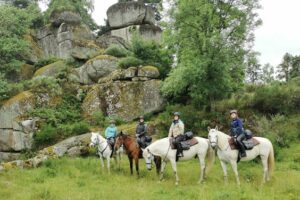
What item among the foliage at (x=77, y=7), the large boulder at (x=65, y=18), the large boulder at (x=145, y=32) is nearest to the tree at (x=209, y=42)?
the large boulder at (x=145, y=32)

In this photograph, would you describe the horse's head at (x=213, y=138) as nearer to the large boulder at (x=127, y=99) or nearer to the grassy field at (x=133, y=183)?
the grassy field at (x=133, y=183)

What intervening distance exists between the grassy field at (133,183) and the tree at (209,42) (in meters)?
6.19

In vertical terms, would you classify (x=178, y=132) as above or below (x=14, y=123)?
below

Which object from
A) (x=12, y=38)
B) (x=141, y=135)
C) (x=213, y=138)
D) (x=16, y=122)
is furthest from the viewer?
(x=12, y=38)

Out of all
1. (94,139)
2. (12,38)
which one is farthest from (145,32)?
(94,139)

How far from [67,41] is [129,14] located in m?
7.05

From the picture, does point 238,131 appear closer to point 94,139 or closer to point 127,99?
point 94,139

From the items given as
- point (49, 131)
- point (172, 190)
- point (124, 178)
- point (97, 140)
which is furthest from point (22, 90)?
point (172, 190)

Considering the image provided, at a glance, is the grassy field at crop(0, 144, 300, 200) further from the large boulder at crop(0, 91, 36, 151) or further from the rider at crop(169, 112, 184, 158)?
the large boulder at crop(0, 91, 36, 151)

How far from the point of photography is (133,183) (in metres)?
14.7

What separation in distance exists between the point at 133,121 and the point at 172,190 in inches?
511

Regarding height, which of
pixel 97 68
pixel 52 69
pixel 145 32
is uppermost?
pixel 145 32

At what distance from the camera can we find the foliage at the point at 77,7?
38.8 m

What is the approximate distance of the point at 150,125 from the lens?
A: 79.6 ft
